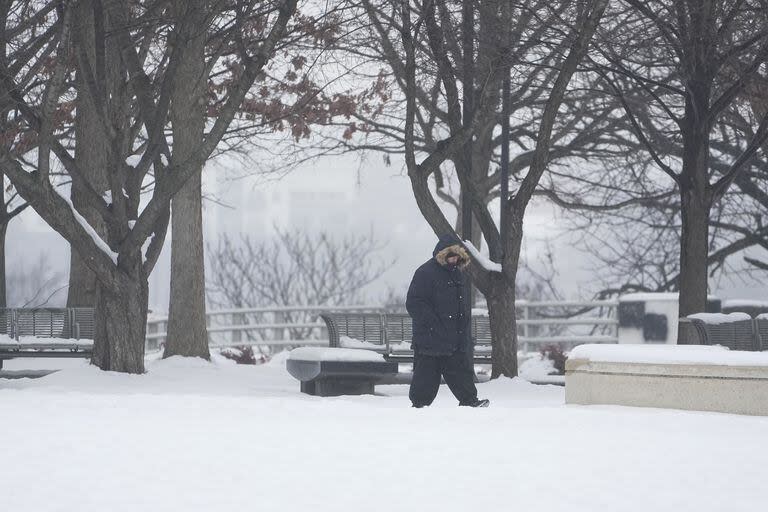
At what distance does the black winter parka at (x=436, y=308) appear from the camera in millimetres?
10531

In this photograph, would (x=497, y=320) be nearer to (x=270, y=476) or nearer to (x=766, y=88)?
(x=766, y=88)

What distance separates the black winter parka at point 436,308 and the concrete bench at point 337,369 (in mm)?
3524

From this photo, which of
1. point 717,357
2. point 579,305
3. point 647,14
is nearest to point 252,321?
point 579,305

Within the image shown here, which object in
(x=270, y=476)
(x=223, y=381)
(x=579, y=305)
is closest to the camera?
(x=270, y=476)

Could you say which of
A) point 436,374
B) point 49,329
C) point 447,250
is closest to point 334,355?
point 436,374

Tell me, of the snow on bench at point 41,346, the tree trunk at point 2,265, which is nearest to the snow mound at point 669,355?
the snow on bench at point 41,346

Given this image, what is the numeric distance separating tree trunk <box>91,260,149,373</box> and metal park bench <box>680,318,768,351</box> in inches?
254

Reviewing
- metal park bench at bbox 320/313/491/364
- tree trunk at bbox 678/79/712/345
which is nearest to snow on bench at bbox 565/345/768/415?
tree trunk at bbox 678/79/712/345

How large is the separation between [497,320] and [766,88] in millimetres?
4577

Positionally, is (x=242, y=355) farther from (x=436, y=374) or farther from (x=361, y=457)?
(x=361, y=457)

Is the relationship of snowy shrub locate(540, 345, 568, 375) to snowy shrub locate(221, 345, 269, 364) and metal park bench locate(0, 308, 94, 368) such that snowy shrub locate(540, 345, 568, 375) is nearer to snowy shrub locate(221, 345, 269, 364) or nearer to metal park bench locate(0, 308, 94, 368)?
snowy shrub locate(221, 345, 269, 364)

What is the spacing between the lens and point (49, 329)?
1730 cm

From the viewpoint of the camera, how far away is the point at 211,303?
41.2 meters

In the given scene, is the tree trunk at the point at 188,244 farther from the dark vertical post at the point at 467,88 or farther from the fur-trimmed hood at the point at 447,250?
the fur-trimmed hood at the point at 447,250
